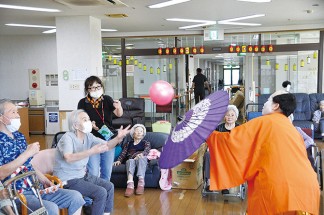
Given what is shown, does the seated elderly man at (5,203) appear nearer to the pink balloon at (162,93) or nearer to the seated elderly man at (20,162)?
the seated elderly man at (20,162)

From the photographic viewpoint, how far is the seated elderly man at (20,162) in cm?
263

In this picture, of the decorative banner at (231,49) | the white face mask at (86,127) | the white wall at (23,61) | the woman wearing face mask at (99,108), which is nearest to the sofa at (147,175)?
the woman wearing face mask at (99,108)

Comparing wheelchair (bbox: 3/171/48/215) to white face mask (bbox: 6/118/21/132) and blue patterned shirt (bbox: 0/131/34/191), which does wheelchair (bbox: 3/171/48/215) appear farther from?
white face mask (bbox: 6/118/21/132)

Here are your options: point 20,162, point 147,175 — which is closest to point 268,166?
point 20,162

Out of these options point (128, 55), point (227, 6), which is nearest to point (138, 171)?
point (227, 6)

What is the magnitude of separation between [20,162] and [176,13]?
18.0ft

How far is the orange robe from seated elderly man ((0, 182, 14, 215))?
4.61 feet

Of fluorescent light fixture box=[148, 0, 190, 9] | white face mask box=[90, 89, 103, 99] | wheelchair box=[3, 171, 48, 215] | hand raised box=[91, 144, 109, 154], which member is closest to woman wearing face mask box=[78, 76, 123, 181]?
white face mask box=[90, 89, 103, 99]

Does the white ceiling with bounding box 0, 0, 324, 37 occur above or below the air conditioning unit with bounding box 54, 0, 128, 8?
above

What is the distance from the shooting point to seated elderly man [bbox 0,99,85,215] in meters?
2.63

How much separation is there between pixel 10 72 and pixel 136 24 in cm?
416

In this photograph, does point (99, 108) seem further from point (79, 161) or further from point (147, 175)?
point (147, 175)

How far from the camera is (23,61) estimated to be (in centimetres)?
1041

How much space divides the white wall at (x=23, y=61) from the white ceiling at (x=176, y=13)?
1.91 feet
